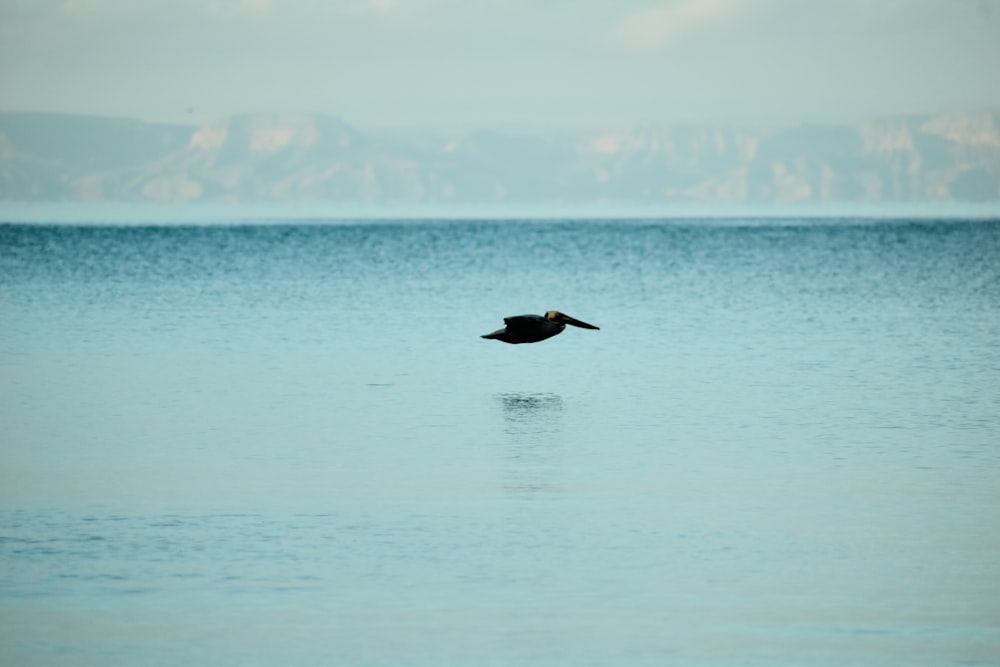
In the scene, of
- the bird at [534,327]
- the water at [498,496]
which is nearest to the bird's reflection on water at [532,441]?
the water at [498,496]

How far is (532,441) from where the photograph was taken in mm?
16156

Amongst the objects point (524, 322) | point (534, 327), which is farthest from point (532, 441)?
point (524, 322)

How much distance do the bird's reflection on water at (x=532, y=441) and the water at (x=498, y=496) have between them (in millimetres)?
65

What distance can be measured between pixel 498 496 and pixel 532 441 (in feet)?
9.76

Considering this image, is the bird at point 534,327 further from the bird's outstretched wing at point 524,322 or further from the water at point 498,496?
the water at point 498,496

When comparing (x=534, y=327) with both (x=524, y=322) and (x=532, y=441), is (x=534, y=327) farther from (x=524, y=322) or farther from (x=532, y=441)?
(x=532, y=441)

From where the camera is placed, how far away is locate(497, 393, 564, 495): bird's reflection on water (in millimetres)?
13867

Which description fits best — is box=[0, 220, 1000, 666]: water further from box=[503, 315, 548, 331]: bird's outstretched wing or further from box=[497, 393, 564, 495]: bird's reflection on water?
box=[503, 315, 548, 331]: bird's outstretched wing

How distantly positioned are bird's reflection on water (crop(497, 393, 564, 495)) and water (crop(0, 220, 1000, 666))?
0.06 m

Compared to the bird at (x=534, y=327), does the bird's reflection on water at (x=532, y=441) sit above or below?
below

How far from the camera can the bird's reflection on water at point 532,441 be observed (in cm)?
1387

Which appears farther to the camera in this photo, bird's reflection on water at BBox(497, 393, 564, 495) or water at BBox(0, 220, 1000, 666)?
bird's reflection on water at BBox(497, 393, 564, 495)

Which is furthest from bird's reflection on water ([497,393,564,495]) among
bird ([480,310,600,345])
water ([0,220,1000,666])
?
bird ([480,310,600,345])

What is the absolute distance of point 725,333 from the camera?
97.2ft
